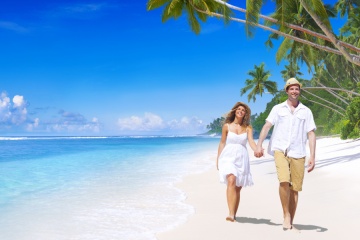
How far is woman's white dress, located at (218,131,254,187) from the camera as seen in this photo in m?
5.70

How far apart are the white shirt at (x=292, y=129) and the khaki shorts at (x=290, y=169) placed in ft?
0.21

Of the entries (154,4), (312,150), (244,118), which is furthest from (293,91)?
(154,4)

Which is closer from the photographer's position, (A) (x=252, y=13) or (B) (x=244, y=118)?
(B) (x=244, y=118)

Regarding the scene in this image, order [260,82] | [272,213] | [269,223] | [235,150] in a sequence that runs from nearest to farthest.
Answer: [235,150] < [269,223] < [272,213] < [260,82]

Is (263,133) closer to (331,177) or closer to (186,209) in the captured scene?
(186,209)

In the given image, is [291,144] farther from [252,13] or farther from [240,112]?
[252,13]

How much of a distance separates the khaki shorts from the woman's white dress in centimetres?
70

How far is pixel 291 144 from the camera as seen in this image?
5039 mm

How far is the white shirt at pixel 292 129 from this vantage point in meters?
5.04

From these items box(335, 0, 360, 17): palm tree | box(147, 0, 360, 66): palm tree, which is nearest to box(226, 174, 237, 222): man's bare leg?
box(147, 0, 360, 66): palm tree

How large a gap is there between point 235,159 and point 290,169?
0.86 metres

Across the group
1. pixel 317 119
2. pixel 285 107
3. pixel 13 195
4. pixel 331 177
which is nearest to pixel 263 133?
pixel 285 107

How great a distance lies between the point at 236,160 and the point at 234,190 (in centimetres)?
41

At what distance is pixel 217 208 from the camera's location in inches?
291
